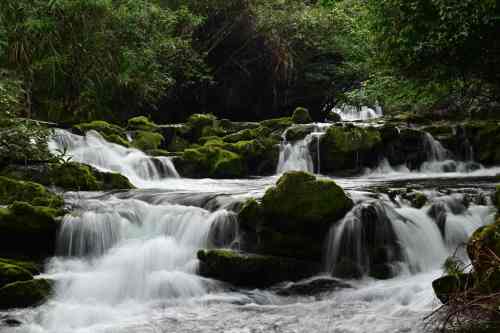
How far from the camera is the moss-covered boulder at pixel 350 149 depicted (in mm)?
17172

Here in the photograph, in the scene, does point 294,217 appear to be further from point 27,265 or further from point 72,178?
point 72,178

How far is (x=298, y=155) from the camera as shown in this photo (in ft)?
58.3

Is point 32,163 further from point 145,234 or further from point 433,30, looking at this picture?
point 433,30

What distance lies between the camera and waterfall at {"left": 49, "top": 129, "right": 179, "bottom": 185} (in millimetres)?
15492

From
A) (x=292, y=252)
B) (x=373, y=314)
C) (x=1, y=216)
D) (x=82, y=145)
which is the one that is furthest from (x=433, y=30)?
(x=82, y=145)

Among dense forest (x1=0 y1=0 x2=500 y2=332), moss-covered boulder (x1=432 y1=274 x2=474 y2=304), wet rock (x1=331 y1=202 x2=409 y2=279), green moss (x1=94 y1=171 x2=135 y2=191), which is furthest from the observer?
green moss (x1=94 y1=171 x2=135 y2=191)

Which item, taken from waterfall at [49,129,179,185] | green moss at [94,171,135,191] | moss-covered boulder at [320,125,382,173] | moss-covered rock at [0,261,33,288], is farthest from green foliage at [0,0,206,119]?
moss-covered rock at [0,261,33,288]

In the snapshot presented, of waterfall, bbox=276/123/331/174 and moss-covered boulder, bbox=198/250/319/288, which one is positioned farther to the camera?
waterfall, bbox=276/123/331/174

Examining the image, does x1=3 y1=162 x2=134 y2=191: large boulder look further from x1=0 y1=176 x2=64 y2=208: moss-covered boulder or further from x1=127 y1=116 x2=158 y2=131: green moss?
x1=127 y1=116 x2=158 y2=131: green moss

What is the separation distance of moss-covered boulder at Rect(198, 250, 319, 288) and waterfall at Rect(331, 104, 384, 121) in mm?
24347

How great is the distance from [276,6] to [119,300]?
19.3 m

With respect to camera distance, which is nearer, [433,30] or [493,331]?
[493,331]

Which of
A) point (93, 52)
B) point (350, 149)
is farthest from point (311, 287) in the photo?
point (93, 52)

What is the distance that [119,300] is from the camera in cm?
753
